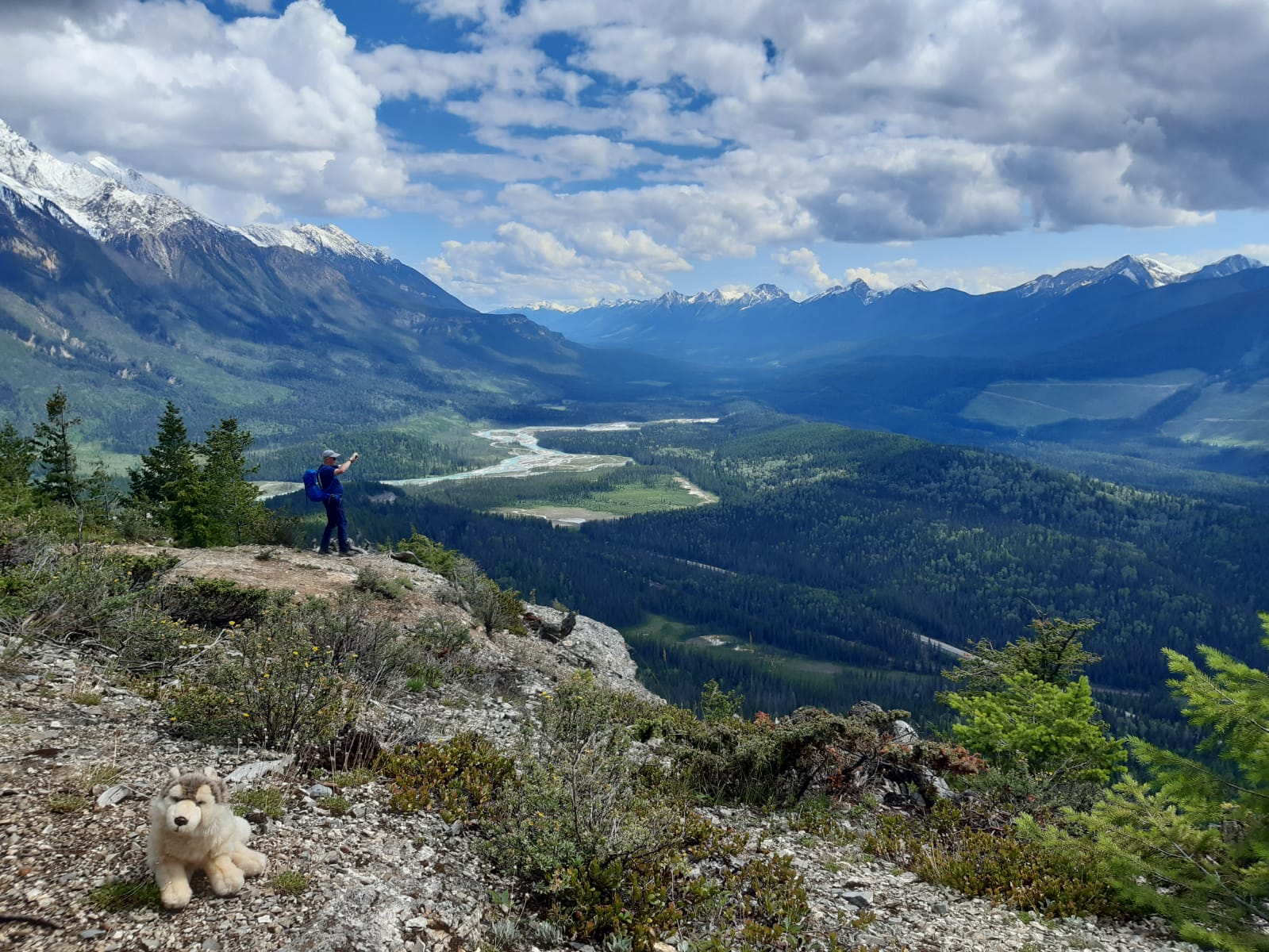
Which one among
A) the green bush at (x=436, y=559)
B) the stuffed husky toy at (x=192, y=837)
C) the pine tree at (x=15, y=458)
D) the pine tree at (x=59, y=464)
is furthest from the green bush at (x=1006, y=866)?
the pine tree at (x=59, y=464)

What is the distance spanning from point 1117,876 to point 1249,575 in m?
235

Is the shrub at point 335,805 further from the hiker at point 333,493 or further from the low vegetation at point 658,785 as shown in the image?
the hiker at point 333,493

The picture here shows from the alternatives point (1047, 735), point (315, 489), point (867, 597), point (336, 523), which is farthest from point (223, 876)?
point (867, 597)

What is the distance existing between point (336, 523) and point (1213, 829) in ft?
89.0

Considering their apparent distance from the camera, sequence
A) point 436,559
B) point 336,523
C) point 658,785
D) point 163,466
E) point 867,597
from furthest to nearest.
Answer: point 867,597, point 163,466, point 436,559, point 336,523, point 658,785

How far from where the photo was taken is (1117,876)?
10.2m

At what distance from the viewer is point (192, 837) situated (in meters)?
6.52

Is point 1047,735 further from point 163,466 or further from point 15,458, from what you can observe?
point 15,458

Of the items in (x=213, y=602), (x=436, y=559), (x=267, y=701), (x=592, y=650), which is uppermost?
(x=267, y=701)

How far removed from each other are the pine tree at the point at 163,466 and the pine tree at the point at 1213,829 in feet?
171

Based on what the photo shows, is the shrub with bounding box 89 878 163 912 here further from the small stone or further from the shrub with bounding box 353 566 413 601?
the shrub with bounding box 353 566 413 601

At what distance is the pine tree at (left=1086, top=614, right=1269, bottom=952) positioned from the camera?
8547 mm

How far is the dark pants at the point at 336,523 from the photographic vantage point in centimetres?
2567

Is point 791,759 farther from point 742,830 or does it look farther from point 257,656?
point 257,656
